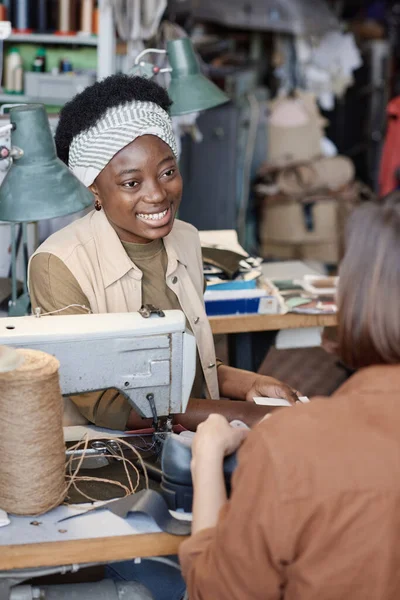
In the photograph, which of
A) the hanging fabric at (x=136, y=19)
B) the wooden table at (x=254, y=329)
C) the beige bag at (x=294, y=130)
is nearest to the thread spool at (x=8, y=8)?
the hanging fabric at (x=136, y=19)

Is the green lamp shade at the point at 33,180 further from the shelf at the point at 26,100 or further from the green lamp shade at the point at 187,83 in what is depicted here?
the shelf at the point at 26,100

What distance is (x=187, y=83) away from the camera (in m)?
3.25

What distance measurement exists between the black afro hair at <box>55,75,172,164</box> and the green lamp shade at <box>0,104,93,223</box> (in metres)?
0.61

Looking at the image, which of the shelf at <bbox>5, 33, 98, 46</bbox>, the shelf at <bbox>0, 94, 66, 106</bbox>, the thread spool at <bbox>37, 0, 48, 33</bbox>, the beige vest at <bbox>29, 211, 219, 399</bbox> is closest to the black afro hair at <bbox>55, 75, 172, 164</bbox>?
the beige vest at <bbox>29, 211, 219, 399</bbox>

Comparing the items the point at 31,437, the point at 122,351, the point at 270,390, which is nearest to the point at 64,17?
the point at 270,390

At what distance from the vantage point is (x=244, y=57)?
23.0 ft

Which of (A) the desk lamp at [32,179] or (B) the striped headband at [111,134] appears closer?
(A) the desk lamp at [32,179]

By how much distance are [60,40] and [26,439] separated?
369 cm

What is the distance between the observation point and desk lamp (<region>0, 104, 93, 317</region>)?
1.85m

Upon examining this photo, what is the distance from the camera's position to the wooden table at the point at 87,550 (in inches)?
67.6

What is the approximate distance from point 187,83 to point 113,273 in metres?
1.10

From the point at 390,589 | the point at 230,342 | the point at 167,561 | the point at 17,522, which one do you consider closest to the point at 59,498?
the point at 17,522

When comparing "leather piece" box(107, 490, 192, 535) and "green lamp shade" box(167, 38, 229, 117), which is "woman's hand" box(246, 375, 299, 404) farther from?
"green lamp shade" box(167, 38, 229, 117)

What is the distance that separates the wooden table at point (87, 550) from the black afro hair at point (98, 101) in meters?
1.21
